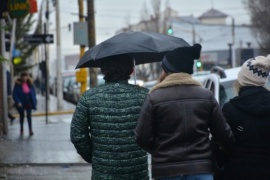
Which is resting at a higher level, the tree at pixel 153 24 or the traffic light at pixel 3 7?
the traffic light at pixel 3 7

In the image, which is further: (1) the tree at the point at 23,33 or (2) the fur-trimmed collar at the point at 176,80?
(1) the tree at the point at 23,33

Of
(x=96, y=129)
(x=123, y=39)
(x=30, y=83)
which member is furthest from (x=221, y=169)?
(x=30, y=83)

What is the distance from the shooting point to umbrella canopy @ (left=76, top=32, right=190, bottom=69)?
5.91 metres

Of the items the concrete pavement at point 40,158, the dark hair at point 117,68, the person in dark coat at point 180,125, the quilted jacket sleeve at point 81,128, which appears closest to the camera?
the person in dark coat at point 180,125

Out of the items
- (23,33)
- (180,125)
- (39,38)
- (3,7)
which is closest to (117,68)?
(180,125)

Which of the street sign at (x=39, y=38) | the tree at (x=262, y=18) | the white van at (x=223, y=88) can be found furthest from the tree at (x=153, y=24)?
the white van at (x=223, y=88)

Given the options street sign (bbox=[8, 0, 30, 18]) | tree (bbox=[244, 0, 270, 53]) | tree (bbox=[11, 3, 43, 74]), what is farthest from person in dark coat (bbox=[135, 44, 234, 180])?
tree (bbox=[244, 0, 270, 53])

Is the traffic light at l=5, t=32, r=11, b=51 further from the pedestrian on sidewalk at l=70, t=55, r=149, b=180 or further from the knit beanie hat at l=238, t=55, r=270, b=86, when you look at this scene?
the knit beanie hat at l=238, t=55, r=270, b=86

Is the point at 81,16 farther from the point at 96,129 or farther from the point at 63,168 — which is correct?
the point at 96,129

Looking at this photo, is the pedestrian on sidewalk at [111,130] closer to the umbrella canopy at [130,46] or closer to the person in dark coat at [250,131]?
the umbrella canopy at [130,46]

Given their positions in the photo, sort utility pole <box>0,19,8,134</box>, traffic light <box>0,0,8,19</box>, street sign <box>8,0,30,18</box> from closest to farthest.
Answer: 1. traffic light <box>0,0,8,19</box>
2. street sign <box>8,0,30,18</box>
3. utility pole <box>0,19,8,134</box>

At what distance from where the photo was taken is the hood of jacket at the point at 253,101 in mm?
5105

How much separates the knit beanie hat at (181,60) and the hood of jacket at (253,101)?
1.63 feet

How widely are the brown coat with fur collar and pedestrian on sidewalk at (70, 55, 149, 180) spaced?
423mm
